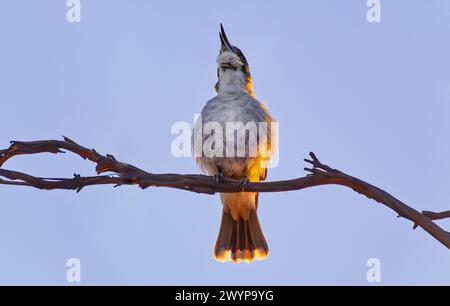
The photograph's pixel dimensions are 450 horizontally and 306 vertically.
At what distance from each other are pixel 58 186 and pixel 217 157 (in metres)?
3.27

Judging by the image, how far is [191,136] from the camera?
747cm

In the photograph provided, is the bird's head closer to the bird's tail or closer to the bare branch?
the bird's tail

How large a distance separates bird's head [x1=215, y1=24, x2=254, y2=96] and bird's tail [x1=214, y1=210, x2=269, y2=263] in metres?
1.46

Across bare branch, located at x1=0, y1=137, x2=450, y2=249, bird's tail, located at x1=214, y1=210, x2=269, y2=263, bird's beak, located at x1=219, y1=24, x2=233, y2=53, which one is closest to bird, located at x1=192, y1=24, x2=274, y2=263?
bird's tail, located at x1=214, y1=210, x2=269, y2=263

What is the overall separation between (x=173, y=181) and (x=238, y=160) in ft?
10.0

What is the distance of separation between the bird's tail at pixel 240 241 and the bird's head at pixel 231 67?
146 cm

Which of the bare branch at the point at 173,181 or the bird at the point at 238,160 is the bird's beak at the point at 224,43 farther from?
A: the bare branch at the point at 173,181

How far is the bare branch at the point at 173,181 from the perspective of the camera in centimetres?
375

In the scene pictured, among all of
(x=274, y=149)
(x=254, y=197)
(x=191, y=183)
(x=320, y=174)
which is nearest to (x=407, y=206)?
(x=320, y=174)

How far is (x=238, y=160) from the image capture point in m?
7.21

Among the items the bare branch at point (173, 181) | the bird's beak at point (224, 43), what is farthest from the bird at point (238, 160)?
the bare branch at point (173, 181)

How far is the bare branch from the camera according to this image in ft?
12.3
